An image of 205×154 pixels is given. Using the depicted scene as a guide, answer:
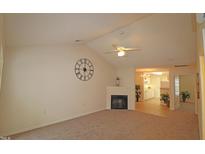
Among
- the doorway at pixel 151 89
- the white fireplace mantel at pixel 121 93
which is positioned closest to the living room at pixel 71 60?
the white fireplace mantel at pixel 121 93

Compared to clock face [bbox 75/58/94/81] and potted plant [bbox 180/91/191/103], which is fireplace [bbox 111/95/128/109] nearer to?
clock face [bbox 75/58/94/81]

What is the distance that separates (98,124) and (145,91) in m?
7.26

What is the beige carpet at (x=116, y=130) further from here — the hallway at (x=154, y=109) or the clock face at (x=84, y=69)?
the clock face at (x=84, y=69)

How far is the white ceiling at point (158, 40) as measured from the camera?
3915 millimetres

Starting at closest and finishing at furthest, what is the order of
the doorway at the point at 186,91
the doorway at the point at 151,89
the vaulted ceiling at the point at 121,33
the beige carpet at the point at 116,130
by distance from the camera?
→ the vaulted ceiling at the point at 121,33 < the beige carpet at the point at 116,130 < the doorway at the point at 186,91 < the doorway at the point at 151,89

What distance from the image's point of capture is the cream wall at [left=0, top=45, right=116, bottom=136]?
392 centimetres

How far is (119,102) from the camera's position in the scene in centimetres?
758

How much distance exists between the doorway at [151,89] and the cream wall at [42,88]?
4.20 meters

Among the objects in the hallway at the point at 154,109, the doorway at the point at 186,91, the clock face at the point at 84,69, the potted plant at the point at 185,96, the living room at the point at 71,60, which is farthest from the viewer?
the potted plant at the point at 185,96

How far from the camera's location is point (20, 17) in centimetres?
238

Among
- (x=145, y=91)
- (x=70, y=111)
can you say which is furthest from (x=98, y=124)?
(x=145, y=91)

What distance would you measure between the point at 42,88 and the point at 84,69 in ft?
6.57

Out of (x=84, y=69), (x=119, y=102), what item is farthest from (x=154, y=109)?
(x=84, y=69)
